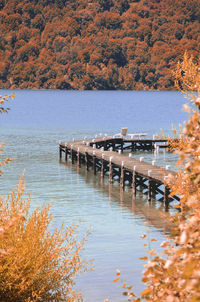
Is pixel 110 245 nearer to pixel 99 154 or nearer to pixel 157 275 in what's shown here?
pixel 157 275

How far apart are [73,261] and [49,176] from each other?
76.1 feet

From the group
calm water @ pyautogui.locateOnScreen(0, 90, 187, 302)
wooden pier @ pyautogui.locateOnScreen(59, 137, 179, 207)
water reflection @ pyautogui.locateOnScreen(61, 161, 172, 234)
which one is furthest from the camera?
wooden pier @ pyautogui.locateOnScreen(59, 137, 179, 207)

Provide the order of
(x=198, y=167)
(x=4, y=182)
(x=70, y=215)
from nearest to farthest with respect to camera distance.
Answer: (x=198, y=167), (x=70, y=215), (x=4, y=182)

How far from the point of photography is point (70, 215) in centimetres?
2181

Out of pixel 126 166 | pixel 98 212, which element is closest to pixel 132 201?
pixel 126 166

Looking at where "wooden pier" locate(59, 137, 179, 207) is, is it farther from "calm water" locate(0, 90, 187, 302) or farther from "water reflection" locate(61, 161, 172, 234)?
"calm water" locate(0, 90, 187, 302)

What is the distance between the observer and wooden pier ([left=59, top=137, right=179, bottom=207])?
2442 centimetres

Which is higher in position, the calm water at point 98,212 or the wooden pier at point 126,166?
the wooden pier at point 126,166

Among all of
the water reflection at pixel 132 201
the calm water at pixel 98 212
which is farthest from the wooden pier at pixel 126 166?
the calm water at pixel 98 212

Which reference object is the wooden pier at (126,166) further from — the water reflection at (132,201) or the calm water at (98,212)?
the calm water at (98,212)

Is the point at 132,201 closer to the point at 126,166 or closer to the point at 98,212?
the point at 126,166

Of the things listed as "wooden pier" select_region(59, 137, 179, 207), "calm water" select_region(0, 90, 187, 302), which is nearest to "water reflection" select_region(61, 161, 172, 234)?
"calm water" select_region(0, 90, 187, 302)

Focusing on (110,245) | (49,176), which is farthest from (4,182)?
(110,245)

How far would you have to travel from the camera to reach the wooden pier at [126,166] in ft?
80.1
